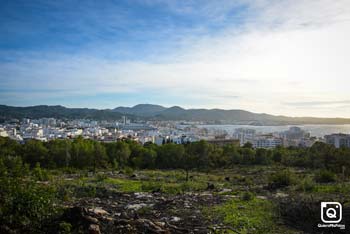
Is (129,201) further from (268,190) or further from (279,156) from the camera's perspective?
(279,156)

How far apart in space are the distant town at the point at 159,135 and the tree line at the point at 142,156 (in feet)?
22.2

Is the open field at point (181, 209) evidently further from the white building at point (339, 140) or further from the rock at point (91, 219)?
the white building at point (339, 140)

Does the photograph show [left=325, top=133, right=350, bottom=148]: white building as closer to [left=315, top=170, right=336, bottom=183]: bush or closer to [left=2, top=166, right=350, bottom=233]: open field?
[left=315, top=170, right=336, bottom=183]: bush

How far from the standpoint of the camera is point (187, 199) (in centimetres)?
914

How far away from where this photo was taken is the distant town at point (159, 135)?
6297 centimetres

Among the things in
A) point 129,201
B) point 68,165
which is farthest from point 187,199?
point 68,165

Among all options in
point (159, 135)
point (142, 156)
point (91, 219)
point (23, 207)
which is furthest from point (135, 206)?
point (159, 135)

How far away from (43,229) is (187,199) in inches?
187

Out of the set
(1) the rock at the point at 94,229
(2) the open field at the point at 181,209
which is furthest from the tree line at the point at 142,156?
(1) the rock at the point at 94,229

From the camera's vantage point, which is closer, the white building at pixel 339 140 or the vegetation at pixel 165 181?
the vegetation at pixel 165 181

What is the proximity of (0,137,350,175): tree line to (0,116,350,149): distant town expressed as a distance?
675cm

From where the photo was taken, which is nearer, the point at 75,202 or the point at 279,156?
the point at 75,202

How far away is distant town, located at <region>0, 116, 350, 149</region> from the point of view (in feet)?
207

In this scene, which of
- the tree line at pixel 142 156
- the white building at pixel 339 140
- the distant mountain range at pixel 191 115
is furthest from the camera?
the distant mountain range at pixel 191 115
